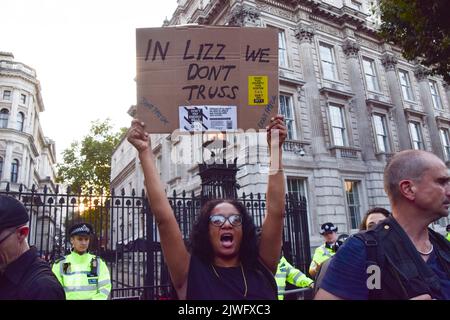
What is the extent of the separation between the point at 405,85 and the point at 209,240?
24644 mm

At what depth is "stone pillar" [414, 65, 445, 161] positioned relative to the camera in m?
22.1

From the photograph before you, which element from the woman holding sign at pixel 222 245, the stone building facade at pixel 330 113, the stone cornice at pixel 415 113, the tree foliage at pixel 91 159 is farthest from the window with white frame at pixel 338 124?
the tree foliage at pixel 91 159

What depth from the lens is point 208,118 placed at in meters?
2.94

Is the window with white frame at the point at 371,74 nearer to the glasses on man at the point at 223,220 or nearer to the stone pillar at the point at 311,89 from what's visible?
the stone pillar at the point at 311,89

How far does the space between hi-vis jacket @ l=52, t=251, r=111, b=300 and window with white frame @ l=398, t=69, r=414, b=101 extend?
903 inches

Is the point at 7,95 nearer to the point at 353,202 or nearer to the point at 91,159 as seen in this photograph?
the point at 91,159

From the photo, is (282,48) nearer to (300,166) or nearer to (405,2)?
(300,166)

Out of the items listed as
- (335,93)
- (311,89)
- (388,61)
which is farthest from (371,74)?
(311,89)

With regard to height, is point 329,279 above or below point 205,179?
below

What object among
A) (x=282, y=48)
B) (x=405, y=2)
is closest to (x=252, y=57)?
(x=405, y=2)

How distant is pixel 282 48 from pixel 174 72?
649 inches

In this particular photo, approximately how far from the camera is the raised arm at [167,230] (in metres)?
2.13

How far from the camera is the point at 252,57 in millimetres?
3021
